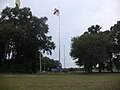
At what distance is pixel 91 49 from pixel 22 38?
1521 cm

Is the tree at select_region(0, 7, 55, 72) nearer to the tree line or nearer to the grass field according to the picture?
the tree line

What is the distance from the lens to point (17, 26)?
59938 mm

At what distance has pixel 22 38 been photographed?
57.7 metres

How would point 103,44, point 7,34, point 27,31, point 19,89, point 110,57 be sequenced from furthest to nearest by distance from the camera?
1. point 110,57
2. point 103,44
3. point 27,31
4. point 7,34
5. point 19,89

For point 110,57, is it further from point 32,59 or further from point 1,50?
point 1,50

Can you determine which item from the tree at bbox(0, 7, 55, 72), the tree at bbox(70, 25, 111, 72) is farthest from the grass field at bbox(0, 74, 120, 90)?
the tree at bbox(70, 25, 111, 72)

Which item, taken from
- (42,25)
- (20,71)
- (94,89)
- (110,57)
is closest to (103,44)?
(110,57)

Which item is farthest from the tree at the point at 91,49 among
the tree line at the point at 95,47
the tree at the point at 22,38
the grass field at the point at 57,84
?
the grass field at the point at 57,84

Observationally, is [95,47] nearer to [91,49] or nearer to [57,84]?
[91,49]

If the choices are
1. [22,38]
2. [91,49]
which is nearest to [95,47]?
[91,49]

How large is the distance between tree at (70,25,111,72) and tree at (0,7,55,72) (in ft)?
20.9

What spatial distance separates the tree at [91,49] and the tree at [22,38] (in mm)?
6362

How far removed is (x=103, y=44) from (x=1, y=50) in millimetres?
21950

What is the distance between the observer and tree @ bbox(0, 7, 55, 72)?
57403 mm
